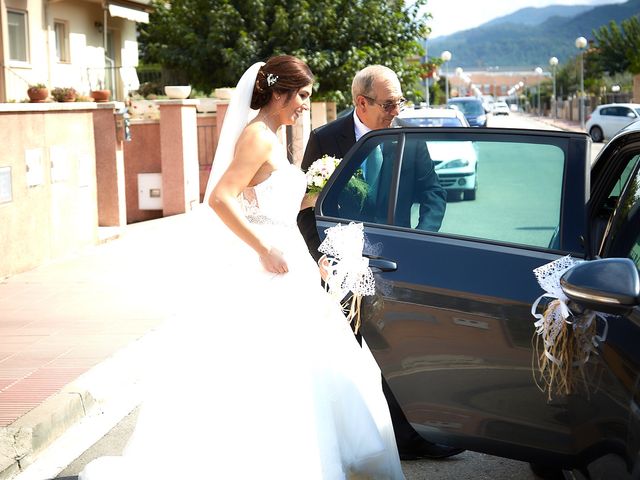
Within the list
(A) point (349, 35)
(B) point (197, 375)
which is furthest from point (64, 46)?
(B) point (197, 375)

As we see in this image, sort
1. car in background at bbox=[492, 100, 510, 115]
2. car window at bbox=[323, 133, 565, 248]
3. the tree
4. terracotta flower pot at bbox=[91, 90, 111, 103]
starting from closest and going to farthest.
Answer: car window at bbox=[323, 133, 565, 248], terracotta flower pot at bbox=[91, 90, 111, 103], the tree, car in background at bbox=[492, 100, 510, 115]

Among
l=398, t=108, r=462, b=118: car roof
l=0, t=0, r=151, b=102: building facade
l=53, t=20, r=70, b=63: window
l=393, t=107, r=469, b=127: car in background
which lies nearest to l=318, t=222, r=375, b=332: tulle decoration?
l=393, t=107, r=469, b=127: car in background

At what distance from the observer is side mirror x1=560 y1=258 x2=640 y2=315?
2770 mm

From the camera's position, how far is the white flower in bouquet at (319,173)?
204 inches

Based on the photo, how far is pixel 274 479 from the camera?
419 cm

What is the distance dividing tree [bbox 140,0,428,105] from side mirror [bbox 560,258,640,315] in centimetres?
2265

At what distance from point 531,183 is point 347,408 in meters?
1.23

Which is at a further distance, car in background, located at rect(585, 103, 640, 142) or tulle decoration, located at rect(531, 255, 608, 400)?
car in background, located at rect(585, 103, 640, 142)

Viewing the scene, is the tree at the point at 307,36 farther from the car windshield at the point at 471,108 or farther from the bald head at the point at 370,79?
the bald head at the point at 370,79

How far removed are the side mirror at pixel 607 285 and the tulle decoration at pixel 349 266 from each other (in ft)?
4.38

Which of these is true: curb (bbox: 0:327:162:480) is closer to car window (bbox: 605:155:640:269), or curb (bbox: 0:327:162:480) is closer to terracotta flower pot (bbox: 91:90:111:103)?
car window (bbox: 605:155:640:269)

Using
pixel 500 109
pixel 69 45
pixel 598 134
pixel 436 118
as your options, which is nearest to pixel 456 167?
pixel 436 118

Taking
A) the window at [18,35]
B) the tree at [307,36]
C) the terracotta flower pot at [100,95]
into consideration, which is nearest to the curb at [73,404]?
the terracotta flower pot at [100,95]

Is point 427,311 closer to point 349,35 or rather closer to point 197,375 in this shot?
point 197,375
